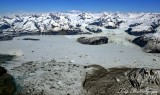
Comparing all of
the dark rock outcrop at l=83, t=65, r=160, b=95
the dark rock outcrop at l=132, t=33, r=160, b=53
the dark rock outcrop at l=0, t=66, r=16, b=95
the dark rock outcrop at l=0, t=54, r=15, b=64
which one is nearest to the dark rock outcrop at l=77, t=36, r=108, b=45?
the dark rock outcrop at l=132, t=33, r=160, b=53

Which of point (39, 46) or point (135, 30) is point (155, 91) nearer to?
point (39, 46)

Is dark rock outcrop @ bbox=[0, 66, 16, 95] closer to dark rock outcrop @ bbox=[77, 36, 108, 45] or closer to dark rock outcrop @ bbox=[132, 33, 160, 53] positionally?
dark rock outcrop @ bbox=[77, 36, 108, 45]

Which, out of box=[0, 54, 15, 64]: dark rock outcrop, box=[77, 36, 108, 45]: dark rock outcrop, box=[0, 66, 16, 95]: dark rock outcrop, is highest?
box=[77, 36, 108, 45]: dark rock outcrop

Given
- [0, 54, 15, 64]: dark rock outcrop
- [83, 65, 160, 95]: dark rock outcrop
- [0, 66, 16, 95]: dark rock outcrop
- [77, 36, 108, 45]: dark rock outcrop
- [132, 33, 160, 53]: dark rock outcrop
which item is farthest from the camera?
[77, 36, 108, 45]: dark rock outcrop

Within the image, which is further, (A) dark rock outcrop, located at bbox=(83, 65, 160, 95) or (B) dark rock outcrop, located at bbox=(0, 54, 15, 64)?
(B) dark rock outcrop, located at bbox=(0, 54, 15, 64)

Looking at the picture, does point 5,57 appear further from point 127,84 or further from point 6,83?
point 127,84

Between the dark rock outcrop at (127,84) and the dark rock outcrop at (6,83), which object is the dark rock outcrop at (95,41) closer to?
the dark rock outcrop at (127,84)

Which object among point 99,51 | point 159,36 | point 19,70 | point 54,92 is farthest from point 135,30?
point 54,92

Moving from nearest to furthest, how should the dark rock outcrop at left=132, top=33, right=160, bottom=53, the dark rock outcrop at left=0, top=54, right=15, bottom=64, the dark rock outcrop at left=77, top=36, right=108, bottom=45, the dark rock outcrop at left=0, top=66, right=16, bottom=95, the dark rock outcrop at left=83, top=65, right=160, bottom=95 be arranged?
the dark rock outcrop at left=83, top=65, right=160, bottom=95, the dark rock outcrop at left=0, top=66, right=16, bottom=95, the dark rock outcrop at left=0, top=54, right=15, bottom=64, the dark rock outcrop at left=132, top=33, right=160, bottom=53, the dark rock outcrop at left=77, top=36, right=108, bottom=45
